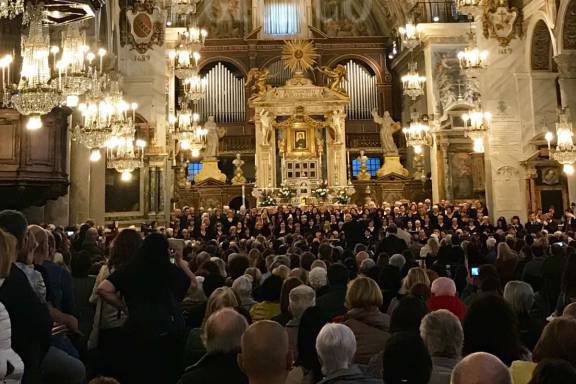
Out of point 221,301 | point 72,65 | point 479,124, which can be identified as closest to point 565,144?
point 479,124

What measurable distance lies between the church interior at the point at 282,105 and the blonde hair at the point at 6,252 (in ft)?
20.3

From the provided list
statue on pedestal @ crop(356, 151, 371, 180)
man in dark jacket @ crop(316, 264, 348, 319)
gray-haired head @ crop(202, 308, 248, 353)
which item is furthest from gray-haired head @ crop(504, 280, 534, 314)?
statue on pedestal @ crop(356, 151, 371, 180)

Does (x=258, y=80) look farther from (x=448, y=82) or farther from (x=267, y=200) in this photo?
(x=448, y=82)

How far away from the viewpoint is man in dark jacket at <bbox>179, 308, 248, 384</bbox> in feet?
9.94

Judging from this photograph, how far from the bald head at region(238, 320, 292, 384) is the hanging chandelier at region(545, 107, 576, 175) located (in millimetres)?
15910

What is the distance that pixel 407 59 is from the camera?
99.3ft

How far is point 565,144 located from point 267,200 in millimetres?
14364

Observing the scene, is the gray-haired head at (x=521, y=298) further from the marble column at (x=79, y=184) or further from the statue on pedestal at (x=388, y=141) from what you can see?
the statue on pedestal at (x=388, y=141)

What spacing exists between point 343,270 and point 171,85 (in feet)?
73.4

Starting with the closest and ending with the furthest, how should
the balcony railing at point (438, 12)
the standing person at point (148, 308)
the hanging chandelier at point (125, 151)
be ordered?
the standing person at point (148, 308), the hanging chandelier at point (125, 151), the balcony railing at point (438, 12)

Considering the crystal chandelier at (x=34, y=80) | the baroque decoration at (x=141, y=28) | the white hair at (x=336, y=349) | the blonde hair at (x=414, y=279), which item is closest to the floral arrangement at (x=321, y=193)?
the baroque decoration at (x=141, y=28)

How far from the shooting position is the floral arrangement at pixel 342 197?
90.7ft

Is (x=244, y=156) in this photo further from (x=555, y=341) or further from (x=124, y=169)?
(x=555, y=341)

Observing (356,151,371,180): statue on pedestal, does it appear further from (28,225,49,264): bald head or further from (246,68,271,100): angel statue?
(28,225,49,264): bald head
